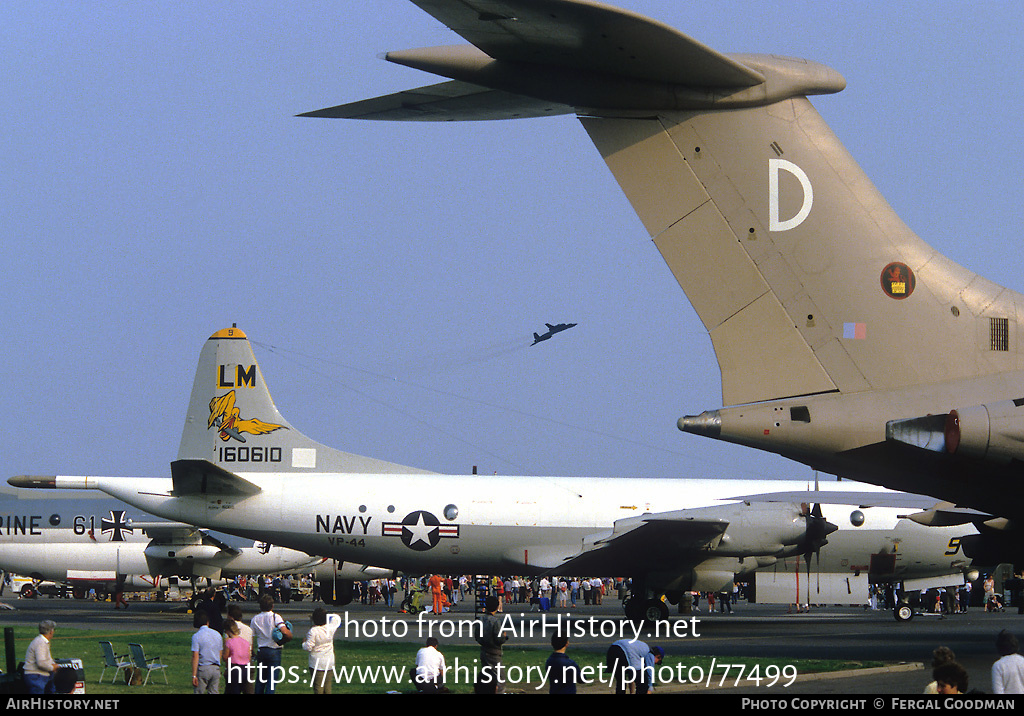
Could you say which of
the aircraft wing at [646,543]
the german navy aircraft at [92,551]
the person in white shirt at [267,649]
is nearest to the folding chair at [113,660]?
the person in white shirt at [267,649]

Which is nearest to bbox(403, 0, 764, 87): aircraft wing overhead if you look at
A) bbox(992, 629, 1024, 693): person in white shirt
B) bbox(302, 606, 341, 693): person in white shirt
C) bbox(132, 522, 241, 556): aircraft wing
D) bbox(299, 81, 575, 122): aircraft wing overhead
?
bbox(299, 81, 575, 122): aircraft wing overhead

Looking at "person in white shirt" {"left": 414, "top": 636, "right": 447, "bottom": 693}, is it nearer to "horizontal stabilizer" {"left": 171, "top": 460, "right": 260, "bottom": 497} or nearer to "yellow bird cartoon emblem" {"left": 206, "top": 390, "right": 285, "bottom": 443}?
"horizontal stabilizer" {"left": 171, "top": 460, "right": 260, "bottom": 497}

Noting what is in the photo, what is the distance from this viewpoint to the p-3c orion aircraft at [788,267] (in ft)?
35.8

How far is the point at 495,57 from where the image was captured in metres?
10.2

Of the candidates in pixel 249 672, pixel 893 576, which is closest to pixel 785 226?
pixel 249 672

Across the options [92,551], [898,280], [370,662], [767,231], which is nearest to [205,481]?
[370,662]

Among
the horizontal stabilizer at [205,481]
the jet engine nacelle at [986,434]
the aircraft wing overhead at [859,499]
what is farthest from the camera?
the horizontal stabilizer at [205,481]

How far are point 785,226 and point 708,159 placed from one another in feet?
3.49

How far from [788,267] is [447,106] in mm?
3885

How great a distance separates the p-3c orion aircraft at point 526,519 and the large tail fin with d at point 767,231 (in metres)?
14.4

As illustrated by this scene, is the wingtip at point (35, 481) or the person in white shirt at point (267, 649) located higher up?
the wingtip at point (35, 481)

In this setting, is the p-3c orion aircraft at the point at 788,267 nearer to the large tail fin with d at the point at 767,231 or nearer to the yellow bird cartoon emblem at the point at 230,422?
the large tail fin with d at the point at 767,231

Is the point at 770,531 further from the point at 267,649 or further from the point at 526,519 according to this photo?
the point at 267,649

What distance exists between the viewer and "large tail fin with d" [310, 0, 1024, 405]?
434 inches
